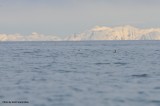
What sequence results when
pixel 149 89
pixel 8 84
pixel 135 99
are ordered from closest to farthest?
pixel 135 99 < pixel 149 89 < pixel 8 84

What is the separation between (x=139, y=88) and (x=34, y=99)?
32.3ft

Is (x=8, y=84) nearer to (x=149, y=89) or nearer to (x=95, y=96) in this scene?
(x=95, y=96)

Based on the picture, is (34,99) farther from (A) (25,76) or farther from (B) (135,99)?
(A) (25,76)

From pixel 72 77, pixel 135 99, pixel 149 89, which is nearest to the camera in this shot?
pixel 135 99

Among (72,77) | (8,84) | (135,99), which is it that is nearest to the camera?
(135,99)

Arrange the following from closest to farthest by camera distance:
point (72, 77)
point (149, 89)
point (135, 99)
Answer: point (135, 99), point (149, 89), point (72, 77)

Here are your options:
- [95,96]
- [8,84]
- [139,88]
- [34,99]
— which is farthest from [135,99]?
[8,84]

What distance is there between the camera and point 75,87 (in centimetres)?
3544

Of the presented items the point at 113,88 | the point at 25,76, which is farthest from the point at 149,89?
the point at 25,76

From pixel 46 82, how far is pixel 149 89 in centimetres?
1017

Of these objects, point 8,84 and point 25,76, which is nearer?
point 8,84

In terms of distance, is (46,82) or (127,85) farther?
(46,82)

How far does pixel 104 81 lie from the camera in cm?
3953

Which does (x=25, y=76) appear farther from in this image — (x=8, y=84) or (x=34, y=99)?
(x=34, y=99)
